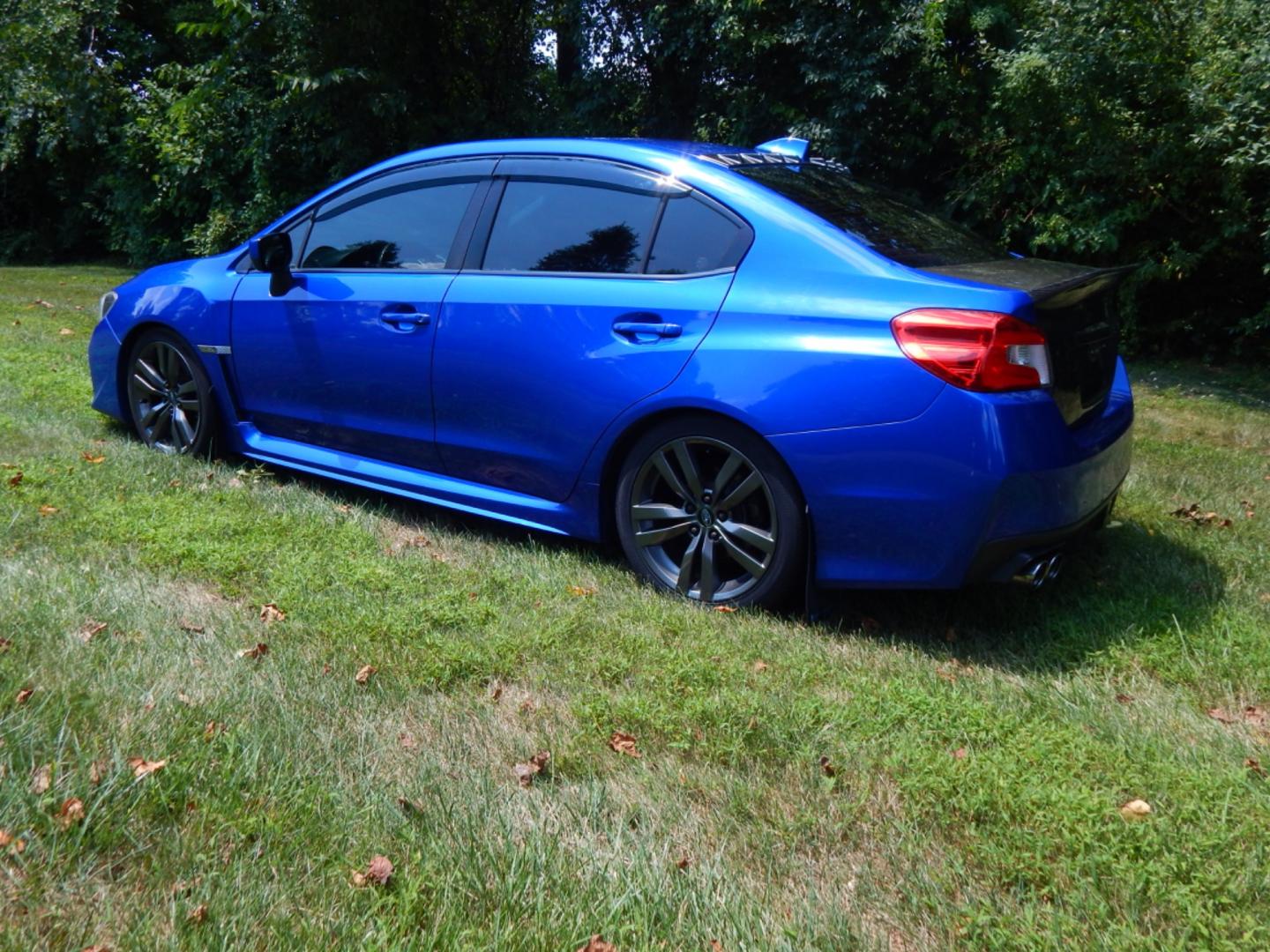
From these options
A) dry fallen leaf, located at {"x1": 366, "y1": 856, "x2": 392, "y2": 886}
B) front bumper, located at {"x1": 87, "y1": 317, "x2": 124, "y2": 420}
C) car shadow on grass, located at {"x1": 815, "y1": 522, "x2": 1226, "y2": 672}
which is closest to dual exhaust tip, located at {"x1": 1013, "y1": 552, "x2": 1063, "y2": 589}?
car shadow on grass, located at {"x1": 815, "y1": 522, "x2": 1226, "y2": 672}

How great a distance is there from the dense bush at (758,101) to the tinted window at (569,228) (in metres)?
5.86

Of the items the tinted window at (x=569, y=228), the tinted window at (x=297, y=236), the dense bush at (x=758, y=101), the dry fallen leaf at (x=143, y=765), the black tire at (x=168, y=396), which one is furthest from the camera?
the dense bush at (x=758, y=101)

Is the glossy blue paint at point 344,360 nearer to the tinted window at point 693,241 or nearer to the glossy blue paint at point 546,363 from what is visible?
the glossy blue paint at point 546,363

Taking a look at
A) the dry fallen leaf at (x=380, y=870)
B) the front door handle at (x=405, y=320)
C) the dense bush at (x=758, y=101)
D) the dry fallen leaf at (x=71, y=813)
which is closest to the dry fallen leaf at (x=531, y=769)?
the dry fallen leaf at (x=380, y=870)

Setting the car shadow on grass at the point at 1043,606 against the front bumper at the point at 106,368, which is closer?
the car shadow on grass at the point at 1043,606

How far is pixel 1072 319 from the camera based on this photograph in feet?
12.3

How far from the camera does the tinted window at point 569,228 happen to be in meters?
4.21

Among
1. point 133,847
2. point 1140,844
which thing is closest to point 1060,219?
point 1140,844

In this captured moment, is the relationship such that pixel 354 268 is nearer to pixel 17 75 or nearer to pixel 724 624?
pixel 724 624

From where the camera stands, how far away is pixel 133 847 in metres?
2.39

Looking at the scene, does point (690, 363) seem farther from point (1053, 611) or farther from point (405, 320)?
point (1053, 611)

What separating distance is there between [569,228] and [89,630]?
2.18m

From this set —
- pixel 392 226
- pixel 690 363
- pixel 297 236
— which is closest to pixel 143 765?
pixel 690 363

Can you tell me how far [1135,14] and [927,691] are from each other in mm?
7667
